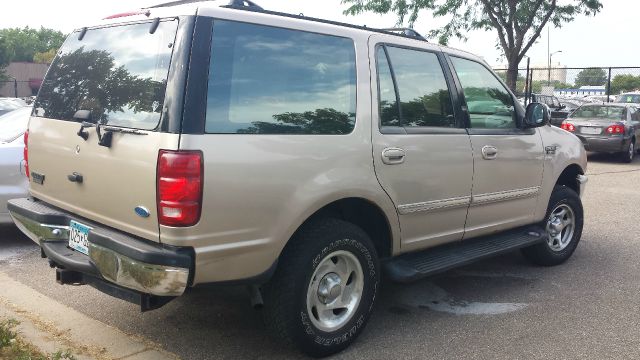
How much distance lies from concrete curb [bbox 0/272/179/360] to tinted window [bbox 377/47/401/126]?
6.60ft

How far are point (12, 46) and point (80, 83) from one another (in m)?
117

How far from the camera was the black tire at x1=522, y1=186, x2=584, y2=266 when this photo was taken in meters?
5.55

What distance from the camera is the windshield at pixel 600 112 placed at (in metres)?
14.9

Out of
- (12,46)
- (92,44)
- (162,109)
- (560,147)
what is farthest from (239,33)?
(12,46)

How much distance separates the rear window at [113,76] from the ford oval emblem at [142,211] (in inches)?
16.2

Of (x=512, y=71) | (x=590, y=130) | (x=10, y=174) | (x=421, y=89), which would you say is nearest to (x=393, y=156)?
(x=421, y=89)

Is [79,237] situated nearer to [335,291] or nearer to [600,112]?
[335,291]

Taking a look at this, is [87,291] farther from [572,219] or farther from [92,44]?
[572,219]

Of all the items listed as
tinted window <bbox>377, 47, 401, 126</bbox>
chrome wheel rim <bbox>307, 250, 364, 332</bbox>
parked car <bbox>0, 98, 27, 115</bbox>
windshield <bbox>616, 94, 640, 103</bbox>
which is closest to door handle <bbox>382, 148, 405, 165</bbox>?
tinted window <bbox>377, 47, 401, 126</bbox>

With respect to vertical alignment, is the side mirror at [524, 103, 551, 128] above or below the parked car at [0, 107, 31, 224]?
above

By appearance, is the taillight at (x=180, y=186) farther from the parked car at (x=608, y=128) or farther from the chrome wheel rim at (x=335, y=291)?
the parked car at (x=608, y=128)

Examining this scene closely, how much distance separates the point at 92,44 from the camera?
12.4 ft

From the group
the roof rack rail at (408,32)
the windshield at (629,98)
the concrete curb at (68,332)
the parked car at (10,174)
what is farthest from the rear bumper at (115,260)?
the windshield at (629,98)

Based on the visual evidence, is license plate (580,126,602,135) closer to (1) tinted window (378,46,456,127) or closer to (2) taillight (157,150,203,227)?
(1) tinted window (378,46,456,127)
